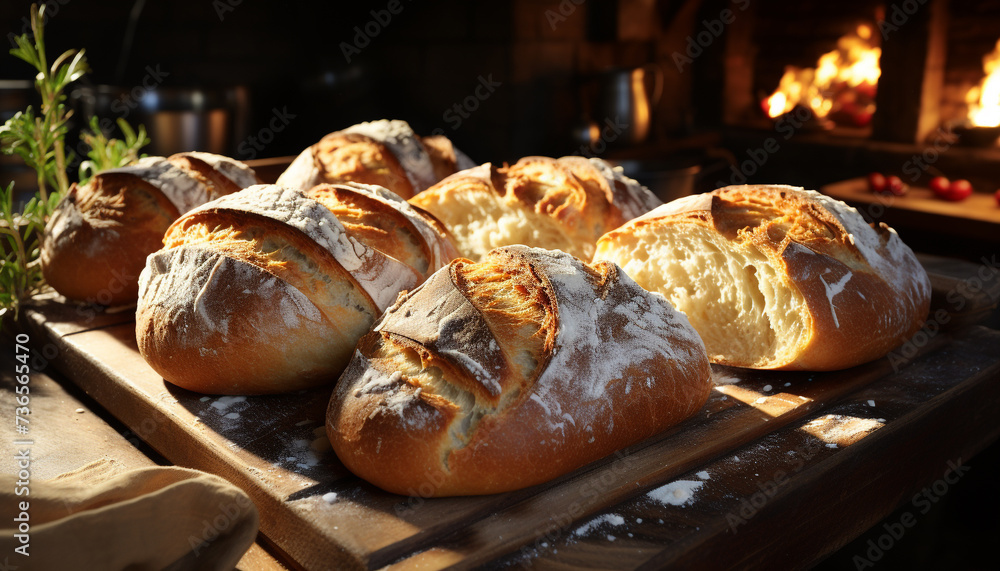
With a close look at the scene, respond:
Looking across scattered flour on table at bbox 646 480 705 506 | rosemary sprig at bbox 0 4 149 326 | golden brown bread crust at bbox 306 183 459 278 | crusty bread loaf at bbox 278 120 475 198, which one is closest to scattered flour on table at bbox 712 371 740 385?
scattered flour on table at bbox 646 480 705 506

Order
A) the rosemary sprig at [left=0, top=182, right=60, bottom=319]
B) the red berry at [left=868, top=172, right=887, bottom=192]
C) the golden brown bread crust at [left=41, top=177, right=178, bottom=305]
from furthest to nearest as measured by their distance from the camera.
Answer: the red berry at [left=868, top=172, right=887, bottom=192], the rosemary sprig at [left=0, top=182, right=60, bottom=319], the golden brown bread crust at [left=41, top=177, right=178, bottom=305]

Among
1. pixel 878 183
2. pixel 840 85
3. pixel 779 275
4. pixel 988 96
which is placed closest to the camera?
pixel 779 275

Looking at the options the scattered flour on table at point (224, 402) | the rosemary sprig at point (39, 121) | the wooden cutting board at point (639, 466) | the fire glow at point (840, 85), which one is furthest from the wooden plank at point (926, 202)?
the rosemary sprig at point (39, 121)

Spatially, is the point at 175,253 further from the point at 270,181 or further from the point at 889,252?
the point at 889,252

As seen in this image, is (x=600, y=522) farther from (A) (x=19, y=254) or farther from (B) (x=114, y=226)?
(A) (x=19, y=254)

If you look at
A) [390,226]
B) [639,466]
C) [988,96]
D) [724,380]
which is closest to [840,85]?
[988,96]

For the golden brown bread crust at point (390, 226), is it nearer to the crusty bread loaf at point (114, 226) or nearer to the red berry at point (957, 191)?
the crusty bread loaf at point (114, 226)

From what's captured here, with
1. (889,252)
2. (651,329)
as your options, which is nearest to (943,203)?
(889,252)

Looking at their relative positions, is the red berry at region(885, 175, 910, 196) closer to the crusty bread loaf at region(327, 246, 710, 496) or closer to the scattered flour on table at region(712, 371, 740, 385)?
the scattered flour on table at region(712, 371, 740, 385)
